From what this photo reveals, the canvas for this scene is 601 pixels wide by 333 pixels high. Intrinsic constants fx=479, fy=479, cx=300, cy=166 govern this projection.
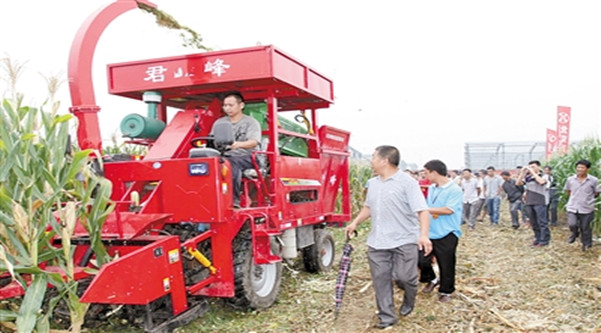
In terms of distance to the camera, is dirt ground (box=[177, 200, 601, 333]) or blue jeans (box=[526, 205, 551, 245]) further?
blue jeans (box=[526, 205, 551, 245])

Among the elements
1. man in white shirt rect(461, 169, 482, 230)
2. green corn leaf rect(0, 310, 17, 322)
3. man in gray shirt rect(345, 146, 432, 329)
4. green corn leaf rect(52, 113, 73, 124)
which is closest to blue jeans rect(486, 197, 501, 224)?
man in white shirt rect(461, 169, 482, 230)

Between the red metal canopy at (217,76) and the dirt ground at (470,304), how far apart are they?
2.16m

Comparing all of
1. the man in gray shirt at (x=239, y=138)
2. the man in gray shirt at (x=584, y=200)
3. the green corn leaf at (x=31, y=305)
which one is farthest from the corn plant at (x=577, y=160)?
the green corn leaf at (x=31, y=305)

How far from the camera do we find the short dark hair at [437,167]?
5242 millimetres

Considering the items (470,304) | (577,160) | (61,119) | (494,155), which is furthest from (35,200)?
(494,155)

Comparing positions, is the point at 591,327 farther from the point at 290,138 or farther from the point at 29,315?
the point at 29,315

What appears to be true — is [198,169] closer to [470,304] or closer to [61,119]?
[61,119]

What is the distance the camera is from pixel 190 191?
426 centimetres

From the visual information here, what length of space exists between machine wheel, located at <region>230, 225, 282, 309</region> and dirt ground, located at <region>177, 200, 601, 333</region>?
13 cm

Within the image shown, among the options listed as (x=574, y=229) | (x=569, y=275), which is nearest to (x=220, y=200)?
(x=569, y=275)

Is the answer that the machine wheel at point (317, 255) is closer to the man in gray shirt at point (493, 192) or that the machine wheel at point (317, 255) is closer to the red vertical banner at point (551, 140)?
the man in gray shirt at point (493, 192)

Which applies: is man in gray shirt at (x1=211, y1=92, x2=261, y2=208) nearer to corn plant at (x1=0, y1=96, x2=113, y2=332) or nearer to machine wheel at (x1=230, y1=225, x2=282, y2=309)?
machine wheel at (x1=230, y1=225, x2=282, y2=309)

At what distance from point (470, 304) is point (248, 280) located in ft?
7.65

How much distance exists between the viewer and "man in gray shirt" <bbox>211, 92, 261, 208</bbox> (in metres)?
4.74
